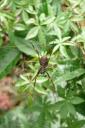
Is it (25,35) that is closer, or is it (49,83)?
(49,83)

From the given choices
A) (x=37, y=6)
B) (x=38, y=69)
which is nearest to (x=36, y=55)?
(x=38, y=69)

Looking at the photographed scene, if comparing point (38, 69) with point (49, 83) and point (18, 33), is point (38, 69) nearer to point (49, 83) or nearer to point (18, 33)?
point (49, 83)

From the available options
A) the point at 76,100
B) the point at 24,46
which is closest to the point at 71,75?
the point at 76,100

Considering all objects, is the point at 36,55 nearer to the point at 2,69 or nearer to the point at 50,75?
the point at 50,75

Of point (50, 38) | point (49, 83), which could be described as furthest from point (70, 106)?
point (50, 38)

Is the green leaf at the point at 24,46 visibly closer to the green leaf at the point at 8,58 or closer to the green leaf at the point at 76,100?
the green leaf at the point at 8,58

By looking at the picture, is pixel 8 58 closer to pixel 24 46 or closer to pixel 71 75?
pixel 24 46

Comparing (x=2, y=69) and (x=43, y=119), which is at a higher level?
(x=2, y=69)

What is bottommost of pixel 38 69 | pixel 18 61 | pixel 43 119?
pixel 43 119
